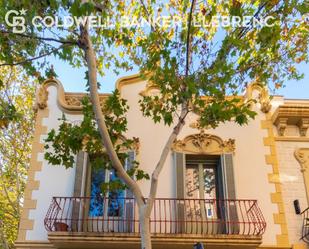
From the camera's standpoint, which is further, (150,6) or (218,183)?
(218,183)

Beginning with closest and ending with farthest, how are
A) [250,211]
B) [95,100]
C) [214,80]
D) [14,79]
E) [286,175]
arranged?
[95,100], [214,80], [250,211], [286,175], [14,79]

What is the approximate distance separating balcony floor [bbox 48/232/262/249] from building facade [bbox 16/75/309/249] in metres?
0.02

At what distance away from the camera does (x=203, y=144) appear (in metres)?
10.1

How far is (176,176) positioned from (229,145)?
1.61 m

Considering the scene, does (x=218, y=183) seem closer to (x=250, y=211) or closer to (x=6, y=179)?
(x=250, y=211)

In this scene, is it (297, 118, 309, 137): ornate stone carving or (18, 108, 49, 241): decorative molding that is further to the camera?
(297, 118, 309, 137): ornate stone carving

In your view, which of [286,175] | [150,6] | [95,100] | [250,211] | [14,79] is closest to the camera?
[95,100]

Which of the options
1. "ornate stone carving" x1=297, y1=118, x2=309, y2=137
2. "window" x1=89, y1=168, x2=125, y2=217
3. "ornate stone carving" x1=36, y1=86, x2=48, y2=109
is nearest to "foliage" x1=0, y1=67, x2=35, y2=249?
"ornate stone carving" x1=36, y1=86, x2=48, y2=109

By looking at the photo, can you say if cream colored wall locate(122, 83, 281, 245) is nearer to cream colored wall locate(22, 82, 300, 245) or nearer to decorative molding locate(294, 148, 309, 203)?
cream colored wall locate(22, 82, 300, 245)

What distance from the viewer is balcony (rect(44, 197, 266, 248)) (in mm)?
8273

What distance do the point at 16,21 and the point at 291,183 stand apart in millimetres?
7082

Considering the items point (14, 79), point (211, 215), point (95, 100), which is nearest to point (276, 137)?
point (211, 215)

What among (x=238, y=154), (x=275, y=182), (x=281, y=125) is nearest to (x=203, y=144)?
(x=238, y=154)

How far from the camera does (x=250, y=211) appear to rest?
906cm
